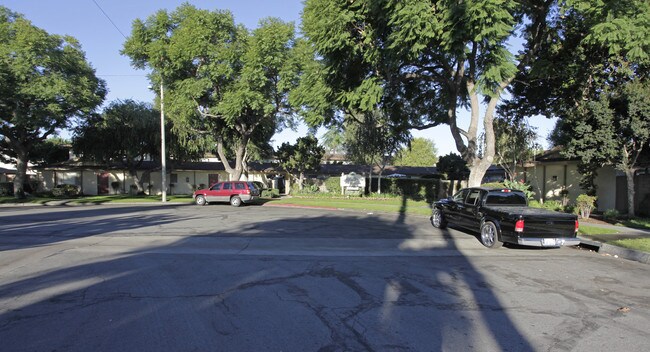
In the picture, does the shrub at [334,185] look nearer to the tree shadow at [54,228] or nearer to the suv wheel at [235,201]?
the suv wheel at [235,201]

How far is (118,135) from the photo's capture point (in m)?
39.0

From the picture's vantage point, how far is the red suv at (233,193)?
2822cm

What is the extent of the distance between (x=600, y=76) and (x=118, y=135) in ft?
121

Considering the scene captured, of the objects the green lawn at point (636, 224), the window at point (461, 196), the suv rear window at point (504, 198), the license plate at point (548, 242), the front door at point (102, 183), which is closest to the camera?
the license plate at point (548, 242)

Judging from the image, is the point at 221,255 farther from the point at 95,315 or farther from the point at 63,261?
the point at 95,315

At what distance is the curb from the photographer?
9.95 metres

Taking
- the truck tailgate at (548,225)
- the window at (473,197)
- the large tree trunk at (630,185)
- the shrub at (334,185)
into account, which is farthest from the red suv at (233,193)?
the large tree trunk at (630,185)

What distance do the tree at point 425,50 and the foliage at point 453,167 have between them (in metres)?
17.9

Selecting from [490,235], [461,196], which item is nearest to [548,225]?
[490,235]

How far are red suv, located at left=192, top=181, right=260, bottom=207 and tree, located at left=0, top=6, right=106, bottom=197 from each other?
13.7 meters

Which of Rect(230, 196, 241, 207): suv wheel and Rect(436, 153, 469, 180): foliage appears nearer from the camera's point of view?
Rect(230, 196, 241, 207): suv wheel

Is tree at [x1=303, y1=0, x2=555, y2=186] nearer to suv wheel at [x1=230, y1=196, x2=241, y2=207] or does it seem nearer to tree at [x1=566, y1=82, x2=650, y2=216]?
tree at [x1=566, y1=82, x2=650, y2=216]

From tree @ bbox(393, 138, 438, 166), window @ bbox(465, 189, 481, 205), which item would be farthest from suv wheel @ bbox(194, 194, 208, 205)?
tree @ bbox(393, 138, 438, 166)

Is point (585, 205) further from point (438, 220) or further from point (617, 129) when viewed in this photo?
point (438, 220)
